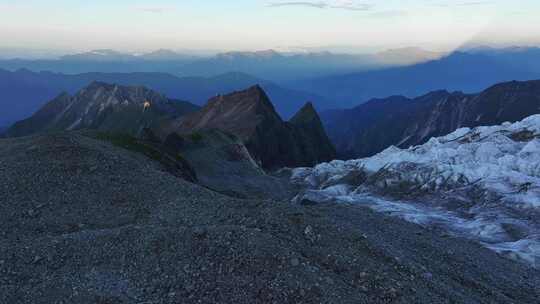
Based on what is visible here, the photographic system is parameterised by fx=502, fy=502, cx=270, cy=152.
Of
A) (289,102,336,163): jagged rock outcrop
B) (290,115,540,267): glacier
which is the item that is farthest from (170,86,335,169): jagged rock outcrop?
(290,115,540,267): glacier

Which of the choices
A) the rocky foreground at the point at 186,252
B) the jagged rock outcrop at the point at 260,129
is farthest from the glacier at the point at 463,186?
the rocky foreground at the point at 186,252

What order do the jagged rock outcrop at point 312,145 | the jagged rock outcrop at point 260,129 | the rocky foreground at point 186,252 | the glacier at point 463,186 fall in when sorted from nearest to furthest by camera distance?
the rocky foreground at point 186,252 < the glacier at point 463,186 < the jagged rock outcrop at point 260,129 < the jagged rock outcrop at point 312,145

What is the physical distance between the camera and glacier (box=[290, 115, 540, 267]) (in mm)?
72925

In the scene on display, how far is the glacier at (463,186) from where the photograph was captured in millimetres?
72925

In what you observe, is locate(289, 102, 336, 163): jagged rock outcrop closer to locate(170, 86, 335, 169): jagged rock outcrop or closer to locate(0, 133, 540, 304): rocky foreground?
locate(170, 86, 335, 169): jagged rock outcrop

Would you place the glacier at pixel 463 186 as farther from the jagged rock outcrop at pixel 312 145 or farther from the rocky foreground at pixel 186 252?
the jagged rock outcrop at pixel 312 145

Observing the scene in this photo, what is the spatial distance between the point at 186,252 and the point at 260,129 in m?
131

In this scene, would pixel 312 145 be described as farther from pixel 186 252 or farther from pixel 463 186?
pixel 186 252

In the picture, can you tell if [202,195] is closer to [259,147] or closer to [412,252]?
[412,252]

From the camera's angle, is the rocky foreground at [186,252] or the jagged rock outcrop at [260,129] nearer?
the rocky foreground at [186,252]

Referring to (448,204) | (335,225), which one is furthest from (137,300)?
(448,204)

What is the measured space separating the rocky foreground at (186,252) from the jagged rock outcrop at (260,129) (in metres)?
106

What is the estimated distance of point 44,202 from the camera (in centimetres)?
4000

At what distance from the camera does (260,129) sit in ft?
527
